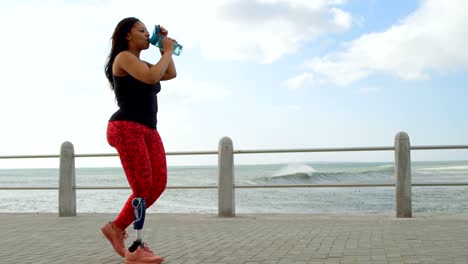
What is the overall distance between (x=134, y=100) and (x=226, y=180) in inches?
193

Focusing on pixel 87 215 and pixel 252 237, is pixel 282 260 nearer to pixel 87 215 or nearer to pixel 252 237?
pixel 252 237

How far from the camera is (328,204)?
23.3 m

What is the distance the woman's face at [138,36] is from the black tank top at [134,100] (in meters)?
0.27

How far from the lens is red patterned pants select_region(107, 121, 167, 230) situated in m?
4.34

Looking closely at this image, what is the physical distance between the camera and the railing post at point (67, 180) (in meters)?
9.80

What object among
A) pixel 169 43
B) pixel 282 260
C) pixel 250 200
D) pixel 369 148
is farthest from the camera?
pixel 250 200

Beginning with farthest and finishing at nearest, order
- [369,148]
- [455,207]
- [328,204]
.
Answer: [328,204], [455,207], [369,148]

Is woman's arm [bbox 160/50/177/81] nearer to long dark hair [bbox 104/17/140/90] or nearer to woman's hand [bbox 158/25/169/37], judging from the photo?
woman's hand [bbox 158/25/169/37]

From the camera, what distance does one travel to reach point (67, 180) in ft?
32.4

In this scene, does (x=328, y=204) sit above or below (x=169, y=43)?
below

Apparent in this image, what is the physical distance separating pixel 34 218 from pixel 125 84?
580cm

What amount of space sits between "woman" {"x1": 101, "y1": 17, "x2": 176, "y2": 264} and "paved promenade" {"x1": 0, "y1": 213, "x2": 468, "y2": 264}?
0.62m

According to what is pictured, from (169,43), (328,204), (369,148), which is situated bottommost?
(328,204)

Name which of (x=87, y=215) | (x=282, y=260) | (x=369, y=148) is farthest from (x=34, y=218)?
(x=282, y=260)
